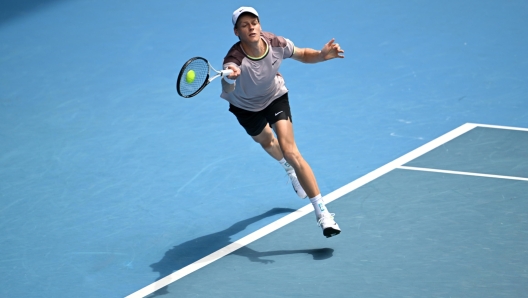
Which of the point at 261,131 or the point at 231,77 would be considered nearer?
the point at 231,77

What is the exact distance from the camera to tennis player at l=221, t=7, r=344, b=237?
6074mm

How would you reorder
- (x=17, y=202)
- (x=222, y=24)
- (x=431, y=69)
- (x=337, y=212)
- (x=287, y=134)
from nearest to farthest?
(x=287, y=134) → (x=337, y=212) → (x=17, y=202) → (x=431, y=69) → (x=222, y=24)

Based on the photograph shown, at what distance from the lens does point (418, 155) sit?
305 inches

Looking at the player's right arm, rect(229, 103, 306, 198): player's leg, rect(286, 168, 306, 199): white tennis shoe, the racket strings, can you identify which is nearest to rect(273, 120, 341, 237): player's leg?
rect(229, 103, 306, 198): player's leg

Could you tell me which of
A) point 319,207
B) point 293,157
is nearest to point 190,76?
point 293,157

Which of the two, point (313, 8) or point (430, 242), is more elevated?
point (313, 8)

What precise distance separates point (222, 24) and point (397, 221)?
6.01m

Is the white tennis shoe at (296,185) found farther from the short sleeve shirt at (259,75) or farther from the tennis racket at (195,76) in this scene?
the tennis racket at (195,76)

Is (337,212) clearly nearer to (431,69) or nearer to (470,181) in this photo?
(470,181)

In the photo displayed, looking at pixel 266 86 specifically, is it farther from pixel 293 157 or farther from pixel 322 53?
pixel 293 157

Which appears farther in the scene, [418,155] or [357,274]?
[418,155]

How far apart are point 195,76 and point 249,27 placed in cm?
58

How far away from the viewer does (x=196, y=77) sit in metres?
5.96

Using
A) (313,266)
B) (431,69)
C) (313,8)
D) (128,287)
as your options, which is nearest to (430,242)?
(313,266)
